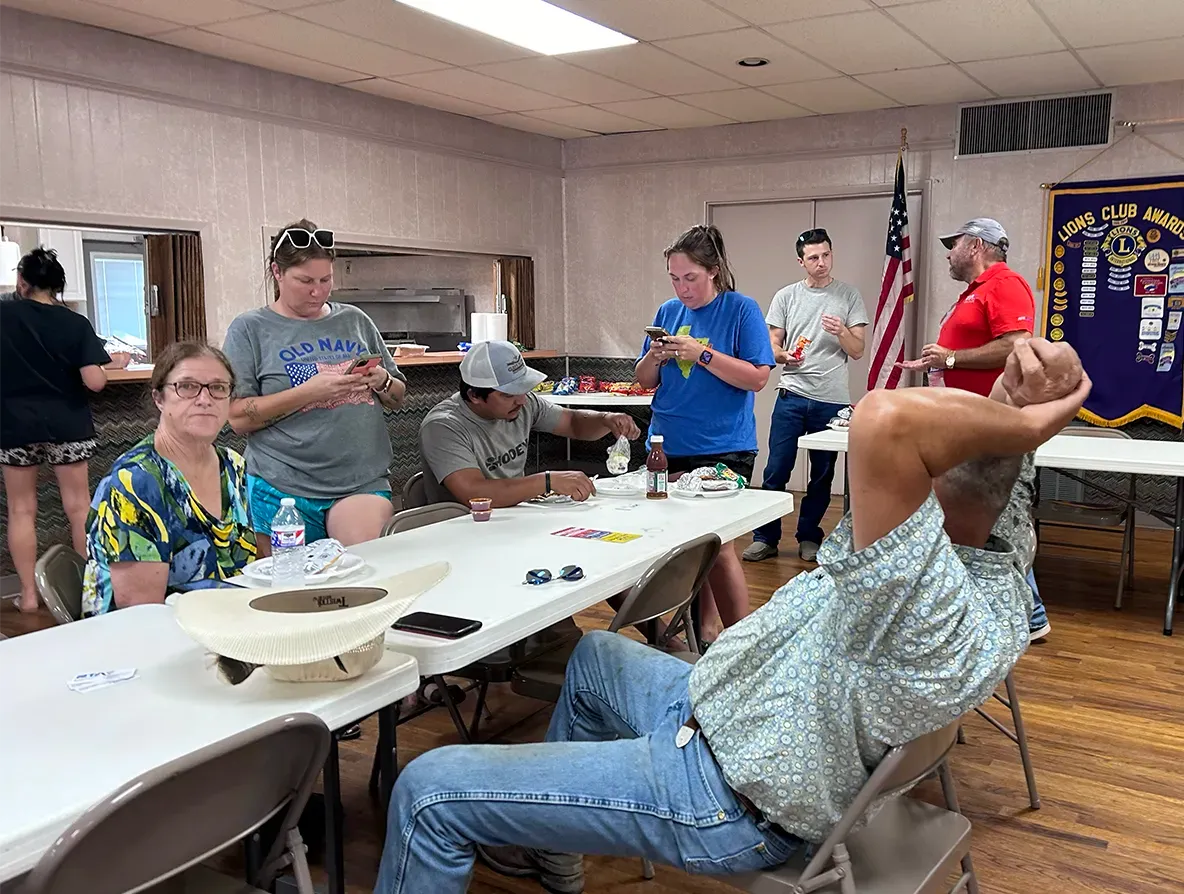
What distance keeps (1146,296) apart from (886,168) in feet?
6.32

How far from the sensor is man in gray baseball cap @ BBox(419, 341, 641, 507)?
3.13 metres

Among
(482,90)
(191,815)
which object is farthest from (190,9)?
(191,815)

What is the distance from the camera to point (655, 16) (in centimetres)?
459

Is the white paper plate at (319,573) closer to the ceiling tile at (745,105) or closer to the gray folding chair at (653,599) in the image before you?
the gray folding chair at (653,599)

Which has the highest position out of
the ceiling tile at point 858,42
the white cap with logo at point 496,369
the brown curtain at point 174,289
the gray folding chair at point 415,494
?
the ceiling tile at point 858,42

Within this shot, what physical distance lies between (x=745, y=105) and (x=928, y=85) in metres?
1.23

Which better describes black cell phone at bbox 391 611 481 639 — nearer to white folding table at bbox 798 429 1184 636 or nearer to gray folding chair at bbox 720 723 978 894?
gray folding chair at bbox 720 723 978 894

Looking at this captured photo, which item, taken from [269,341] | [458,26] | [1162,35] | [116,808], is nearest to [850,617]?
[116,808]

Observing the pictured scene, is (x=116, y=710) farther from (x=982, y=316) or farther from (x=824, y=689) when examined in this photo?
(x=982, y=316)

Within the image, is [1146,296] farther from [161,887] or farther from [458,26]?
[161,887]

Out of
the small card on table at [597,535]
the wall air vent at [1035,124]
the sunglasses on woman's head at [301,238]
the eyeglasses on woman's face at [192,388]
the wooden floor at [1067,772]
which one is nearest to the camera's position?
the eyeglasses on woman's face at [192,388]

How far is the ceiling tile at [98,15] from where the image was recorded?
4.48 metres

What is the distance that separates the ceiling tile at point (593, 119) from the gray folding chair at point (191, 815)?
19.8 ft

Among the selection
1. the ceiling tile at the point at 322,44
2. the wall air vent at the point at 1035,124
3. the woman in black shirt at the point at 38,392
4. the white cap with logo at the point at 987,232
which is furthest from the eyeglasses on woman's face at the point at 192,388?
the wall air vent at the point at 1035,124
